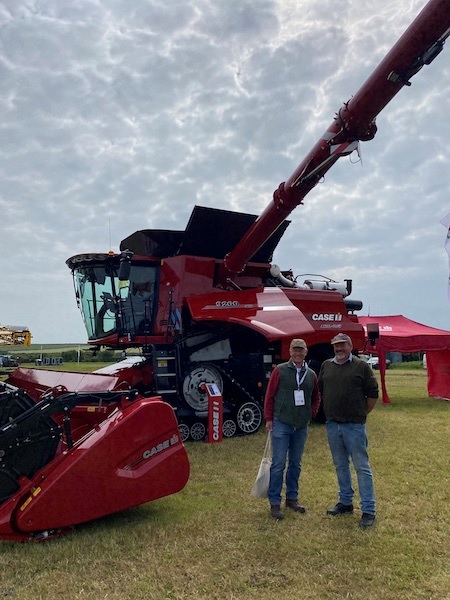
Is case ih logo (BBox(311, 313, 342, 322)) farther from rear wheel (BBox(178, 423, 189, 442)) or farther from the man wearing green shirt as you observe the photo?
the man wearing green shirt

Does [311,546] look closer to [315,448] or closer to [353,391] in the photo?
[353,391]

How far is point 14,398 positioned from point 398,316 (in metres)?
12.3

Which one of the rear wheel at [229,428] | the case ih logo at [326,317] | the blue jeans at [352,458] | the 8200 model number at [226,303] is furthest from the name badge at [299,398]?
the case ih logo at [326,317]

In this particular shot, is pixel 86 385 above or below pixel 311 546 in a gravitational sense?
above

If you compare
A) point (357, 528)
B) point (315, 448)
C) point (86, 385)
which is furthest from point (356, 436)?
point (86, 385)

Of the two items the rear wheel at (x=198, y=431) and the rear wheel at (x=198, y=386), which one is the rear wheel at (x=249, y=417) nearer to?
the rear wheel at (x=198, y=386)

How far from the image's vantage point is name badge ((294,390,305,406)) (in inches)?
182

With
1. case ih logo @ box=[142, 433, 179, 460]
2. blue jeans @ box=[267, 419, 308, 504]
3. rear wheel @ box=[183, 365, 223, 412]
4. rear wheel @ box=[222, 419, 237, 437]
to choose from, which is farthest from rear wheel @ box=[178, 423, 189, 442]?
case ih logo @ box=[142, 433, 179, 460]

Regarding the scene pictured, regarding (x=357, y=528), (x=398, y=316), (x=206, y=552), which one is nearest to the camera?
(x=206, y=552)

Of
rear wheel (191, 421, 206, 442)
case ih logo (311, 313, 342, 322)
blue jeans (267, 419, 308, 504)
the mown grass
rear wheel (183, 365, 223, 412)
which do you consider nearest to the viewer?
the mown grass

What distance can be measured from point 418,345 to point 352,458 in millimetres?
9332

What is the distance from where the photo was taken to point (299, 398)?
4.62 metres

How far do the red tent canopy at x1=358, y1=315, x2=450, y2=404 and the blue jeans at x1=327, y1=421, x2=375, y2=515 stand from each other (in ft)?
26.9

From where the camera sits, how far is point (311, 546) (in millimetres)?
3811
